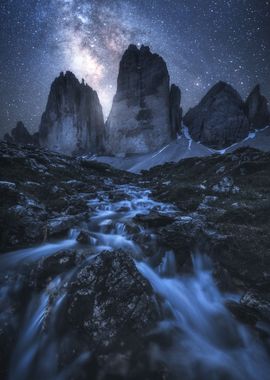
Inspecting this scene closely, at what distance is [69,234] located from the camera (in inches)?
328

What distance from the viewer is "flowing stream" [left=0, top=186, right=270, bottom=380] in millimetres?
3707

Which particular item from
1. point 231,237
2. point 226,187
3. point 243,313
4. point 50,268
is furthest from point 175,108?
point 243,313

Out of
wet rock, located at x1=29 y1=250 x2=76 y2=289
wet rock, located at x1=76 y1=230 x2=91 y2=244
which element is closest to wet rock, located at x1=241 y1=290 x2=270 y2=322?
wet rock, located at x1=29 y1=250 x2=76 y2=289

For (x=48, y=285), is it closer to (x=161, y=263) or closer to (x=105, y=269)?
(x=105, y=269)

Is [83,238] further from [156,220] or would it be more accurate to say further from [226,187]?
[226,187]

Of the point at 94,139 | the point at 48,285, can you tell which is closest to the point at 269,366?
the point at 48,285

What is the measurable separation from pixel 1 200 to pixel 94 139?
9579 cm

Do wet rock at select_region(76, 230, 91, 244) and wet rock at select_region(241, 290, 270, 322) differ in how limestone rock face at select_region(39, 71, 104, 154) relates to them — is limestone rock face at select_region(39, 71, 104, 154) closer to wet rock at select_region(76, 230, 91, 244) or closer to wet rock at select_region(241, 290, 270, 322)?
wet rock at select_region(76, 230, 91, 244)

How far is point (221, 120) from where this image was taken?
283 ft

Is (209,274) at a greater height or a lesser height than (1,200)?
lesser

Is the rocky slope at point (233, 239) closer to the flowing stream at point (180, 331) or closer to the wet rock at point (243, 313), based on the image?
the wet rock at point (243, 313)

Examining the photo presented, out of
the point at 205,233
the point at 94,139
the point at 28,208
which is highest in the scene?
the point at 94,139

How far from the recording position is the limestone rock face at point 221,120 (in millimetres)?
85125

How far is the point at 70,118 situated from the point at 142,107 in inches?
1358
